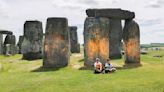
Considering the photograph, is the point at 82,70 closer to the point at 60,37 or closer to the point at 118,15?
the point at 60,37

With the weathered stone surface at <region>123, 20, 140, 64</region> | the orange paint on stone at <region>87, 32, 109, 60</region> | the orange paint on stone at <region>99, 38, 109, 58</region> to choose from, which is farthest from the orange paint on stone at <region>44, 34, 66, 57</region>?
the weathered stone surface at <region>123, 20, 140, 64</region>

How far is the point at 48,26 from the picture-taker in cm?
3397

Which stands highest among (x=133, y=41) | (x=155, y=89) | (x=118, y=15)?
(x=118, y=15)

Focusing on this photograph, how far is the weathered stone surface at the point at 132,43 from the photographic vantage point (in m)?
37.4

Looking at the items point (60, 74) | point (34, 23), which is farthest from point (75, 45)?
point (60, 74)

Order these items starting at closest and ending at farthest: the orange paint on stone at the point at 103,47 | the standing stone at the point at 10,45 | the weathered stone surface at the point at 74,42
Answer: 1. the orange paint on stone at the point at 103,47
2. the weathered stone surface at the point at 74,42
3. the standing stone at the point at 10,45

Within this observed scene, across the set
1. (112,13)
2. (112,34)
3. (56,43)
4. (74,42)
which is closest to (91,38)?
(56,43)

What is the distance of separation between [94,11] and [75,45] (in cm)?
1729

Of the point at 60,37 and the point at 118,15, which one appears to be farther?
the point at 118,15

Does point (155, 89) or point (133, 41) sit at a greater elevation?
point (133, 41)

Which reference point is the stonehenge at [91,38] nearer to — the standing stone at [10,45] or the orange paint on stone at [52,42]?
the orange paint on stone at [52,42]

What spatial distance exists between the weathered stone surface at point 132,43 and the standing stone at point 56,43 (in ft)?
21.3

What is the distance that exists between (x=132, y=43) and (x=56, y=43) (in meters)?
7.76

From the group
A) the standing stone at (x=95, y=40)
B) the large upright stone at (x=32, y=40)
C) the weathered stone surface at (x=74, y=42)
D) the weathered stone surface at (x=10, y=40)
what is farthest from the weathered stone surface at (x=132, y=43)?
the weathered stone surface at (x=10, y=40)
